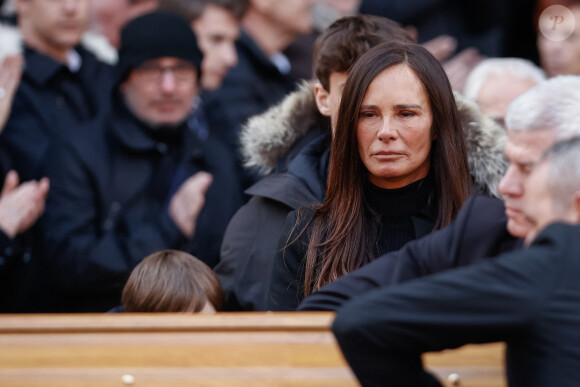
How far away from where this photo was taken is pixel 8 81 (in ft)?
13.4

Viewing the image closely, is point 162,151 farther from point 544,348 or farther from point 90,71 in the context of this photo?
point 544,348

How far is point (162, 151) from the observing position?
14.1 ft

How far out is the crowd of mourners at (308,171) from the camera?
179 cm

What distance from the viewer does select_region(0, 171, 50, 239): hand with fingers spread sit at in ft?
12.7

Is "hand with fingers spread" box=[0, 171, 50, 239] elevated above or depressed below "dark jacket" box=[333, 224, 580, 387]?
below

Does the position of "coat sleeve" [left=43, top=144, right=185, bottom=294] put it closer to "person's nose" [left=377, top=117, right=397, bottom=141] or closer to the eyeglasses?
the eyeglasses

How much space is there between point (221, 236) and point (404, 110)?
1.62m

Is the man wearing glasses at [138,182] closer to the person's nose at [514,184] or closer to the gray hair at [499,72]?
the gray hair at [499,72]

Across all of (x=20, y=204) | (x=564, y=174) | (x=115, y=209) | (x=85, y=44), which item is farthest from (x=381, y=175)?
(x=85, y=44)

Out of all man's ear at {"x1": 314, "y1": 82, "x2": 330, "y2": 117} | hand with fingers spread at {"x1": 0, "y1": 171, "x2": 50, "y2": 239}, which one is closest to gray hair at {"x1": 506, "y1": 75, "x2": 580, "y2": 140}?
man's ear at {"x1": 314, "y1": 82, "x2": 330, "y2": 117}

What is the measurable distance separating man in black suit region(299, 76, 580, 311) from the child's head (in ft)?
2.58

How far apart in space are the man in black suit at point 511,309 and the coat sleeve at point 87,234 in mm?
2139

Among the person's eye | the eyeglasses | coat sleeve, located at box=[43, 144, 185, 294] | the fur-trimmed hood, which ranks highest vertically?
the eyeglasses

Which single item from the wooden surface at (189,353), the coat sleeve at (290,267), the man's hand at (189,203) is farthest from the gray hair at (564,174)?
the man's hand at (189,203)
